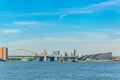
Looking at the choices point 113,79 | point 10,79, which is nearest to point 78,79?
point 113,79

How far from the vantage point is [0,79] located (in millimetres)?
79938

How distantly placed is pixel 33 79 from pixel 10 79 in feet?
14.1

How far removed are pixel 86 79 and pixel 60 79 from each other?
4939 mm

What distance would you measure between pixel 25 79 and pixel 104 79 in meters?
15.0

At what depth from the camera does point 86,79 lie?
264 feet

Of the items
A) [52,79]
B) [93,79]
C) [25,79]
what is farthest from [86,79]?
[25,79]

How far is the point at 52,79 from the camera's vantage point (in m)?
81.1

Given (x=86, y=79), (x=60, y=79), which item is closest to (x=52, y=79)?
(x=60, y=79)

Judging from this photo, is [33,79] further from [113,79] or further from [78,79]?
[113,79]

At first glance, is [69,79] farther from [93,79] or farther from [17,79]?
[17,79]

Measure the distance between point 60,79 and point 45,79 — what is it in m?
2.99

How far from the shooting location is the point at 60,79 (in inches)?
3191

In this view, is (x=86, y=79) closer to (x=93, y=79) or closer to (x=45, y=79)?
(x=93, y=79)

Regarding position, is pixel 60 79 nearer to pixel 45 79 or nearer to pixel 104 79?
pixel 45 79
